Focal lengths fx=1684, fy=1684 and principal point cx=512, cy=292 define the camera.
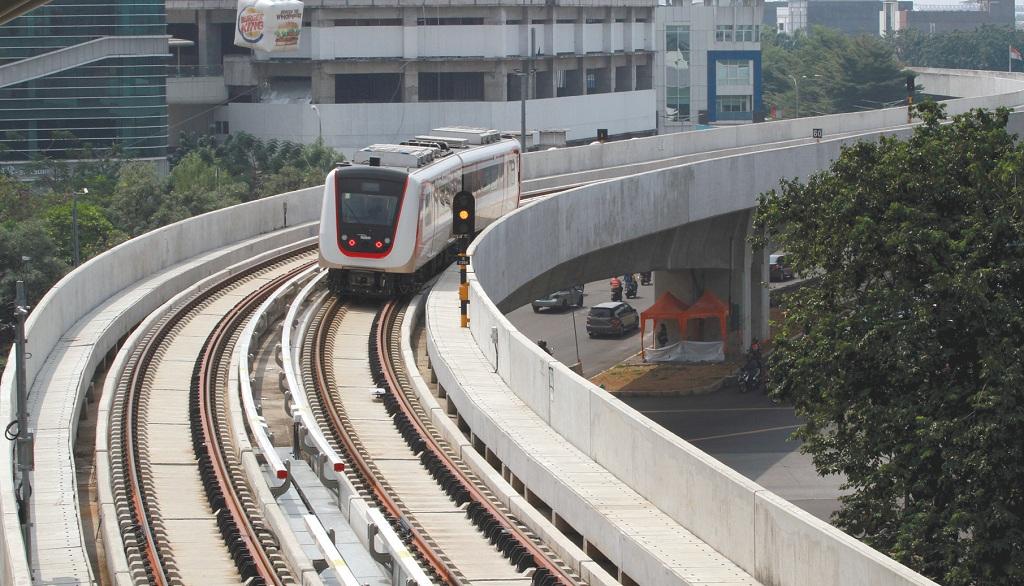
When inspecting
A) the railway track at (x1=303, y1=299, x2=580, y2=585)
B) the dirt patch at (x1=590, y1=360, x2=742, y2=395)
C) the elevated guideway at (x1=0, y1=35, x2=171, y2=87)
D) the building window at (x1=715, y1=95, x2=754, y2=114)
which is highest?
the elevated guideway at (x1=0, y1=35, x2=171, y2=87)

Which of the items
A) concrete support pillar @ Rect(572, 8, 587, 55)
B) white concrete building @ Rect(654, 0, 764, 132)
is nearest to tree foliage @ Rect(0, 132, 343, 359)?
concrete support pillar @ Rect(572, 8, 587, 55)

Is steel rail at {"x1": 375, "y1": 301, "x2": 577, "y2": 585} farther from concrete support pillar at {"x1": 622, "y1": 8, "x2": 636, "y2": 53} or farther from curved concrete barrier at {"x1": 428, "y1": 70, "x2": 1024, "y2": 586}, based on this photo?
concrete support pillar at {"x1": 622, "y1": 8, "x2": 636, "y2": 53}

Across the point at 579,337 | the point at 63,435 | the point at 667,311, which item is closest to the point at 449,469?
the point at 63,435

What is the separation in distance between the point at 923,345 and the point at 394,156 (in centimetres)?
1279

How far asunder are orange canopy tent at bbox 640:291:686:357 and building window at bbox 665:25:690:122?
90.4 m

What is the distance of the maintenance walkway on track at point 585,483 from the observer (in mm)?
15602

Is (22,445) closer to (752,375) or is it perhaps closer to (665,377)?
(752,375)

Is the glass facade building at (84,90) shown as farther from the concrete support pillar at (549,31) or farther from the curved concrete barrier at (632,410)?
the curved concrete barrier at (632,410)

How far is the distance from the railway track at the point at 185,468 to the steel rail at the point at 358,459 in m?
1.40

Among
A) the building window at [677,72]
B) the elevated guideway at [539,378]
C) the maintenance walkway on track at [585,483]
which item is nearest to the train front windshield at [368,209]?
the elevated guideway at [539,378]

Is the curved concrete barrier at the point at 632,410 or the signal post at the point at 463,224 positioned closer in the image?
the curved concrete barrier at the point at 632,410

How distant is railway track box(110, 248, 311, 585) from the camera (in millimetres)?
16594

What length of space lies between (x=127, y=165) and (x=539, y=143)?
64.0 ft

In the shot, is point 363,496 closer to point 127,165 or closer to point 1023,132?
point 1023,132
